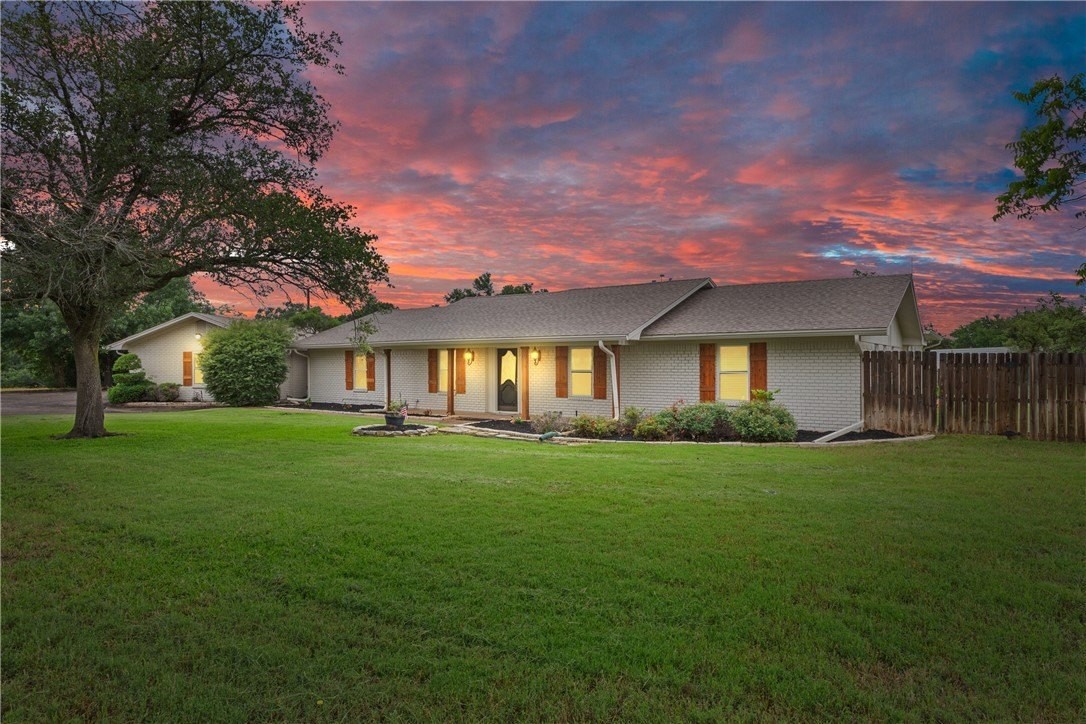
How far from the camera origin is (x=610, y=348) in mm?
17203

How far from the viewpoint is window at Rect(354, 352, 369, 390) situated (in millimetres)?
23719

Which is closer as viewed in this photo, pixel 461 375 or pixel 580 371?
pixel 580 371

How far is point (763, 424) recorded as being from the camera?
12852mm

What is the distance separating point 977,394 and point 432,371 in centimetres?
1535

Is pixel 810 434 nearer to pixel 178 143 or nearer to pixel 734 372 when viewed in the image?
pixel 734 372

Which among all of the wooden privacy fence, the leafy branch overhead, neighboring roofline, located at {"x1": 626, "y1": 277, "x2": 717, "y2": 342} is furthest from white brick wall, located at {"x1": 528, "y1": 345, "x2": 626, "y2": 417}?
the leafy branch overhead

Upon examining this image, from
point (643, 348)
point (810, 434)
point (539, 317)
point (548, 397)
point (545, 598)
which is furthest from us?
point (539, 317)

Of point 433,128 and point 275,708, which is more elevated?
point 433,128

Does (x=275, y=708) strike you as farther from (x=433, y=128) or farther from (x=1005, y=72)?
(x=1005, y=72)

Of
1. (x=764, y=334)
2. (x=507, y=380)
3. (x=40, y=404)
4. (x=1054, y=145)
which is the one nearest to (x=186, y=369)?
(x=40, y=404)

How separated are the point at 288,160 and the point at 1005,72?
14422 mm

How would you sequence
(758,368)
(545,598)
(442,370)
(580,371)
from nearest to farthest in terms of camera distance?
(545,598) → (758,368) → (580,371) → (442,370)

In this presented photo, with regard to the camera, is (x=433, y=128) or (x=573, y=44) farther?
(x=433, y=128)

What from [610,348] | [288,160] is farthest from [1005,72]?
[288,160]
